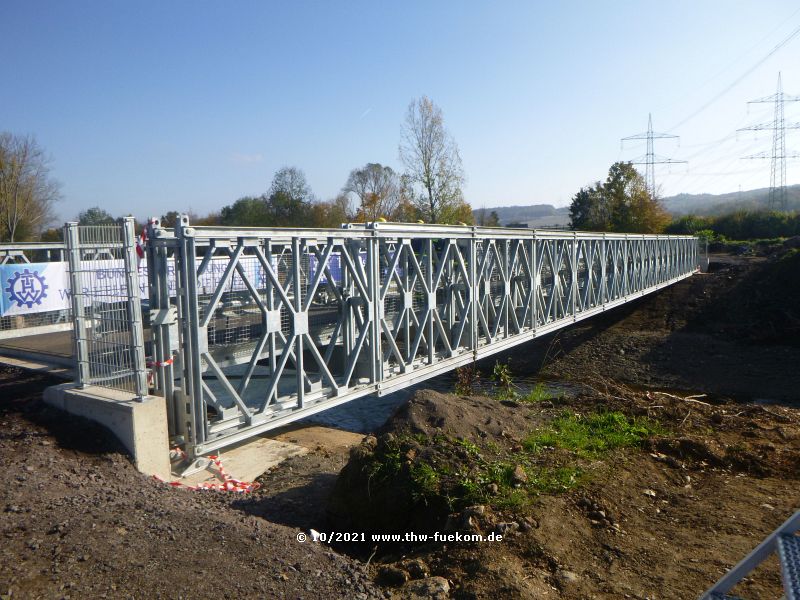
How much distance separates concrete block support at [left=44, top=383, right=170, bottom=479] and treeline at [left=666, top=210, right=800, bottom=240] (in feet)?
169

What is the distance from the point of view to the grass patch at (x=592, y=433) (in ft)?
28.5

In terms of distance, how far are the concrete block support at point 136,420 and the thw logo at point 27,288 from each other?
8.81m

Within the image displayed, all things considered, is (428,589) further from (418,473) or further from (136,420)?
(136,420)

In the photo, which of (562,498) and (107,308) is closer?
(562,498)

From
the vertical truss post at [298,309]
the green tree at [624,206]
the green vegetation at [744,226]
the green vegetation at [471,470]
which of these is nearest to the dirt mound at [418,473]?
the green vegetation at [471,470]

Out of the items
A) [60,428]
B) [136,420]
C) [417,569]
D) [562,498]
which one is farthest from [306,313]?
[562,498]

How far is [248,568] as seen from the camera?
Answer: 4914mm

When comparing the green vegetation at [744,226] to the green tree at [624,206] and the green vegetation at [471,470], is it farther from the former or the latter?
the green vegetation at [471,470]

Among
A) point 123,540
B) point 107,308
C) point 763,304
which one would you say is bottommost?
point 763,304

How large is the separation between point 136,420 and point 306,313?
2535 mm

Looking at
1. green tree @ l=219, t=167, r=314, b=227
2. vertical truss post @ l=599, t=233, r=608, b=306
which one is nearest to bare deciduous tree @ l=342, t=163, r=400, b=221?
green tree @ l=219, t=167, r=314, b=227

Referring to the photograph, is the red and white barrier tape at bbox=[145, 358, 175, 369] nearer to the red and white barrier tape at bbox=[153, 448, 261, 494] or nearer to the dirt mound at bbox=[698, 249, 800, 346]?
the red and white barrier tape at bbox=[153, 448, 261, 494]

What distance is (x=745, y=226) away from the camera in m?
54.8

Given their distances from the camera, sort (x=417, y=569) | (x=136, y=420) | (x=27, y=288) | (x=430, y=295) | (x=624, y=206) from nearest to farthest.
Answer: (x=417, y=569) → (x=136, y=420) → (x=430, y=295) → (x=27, y=288) → (x=624, y=206)
